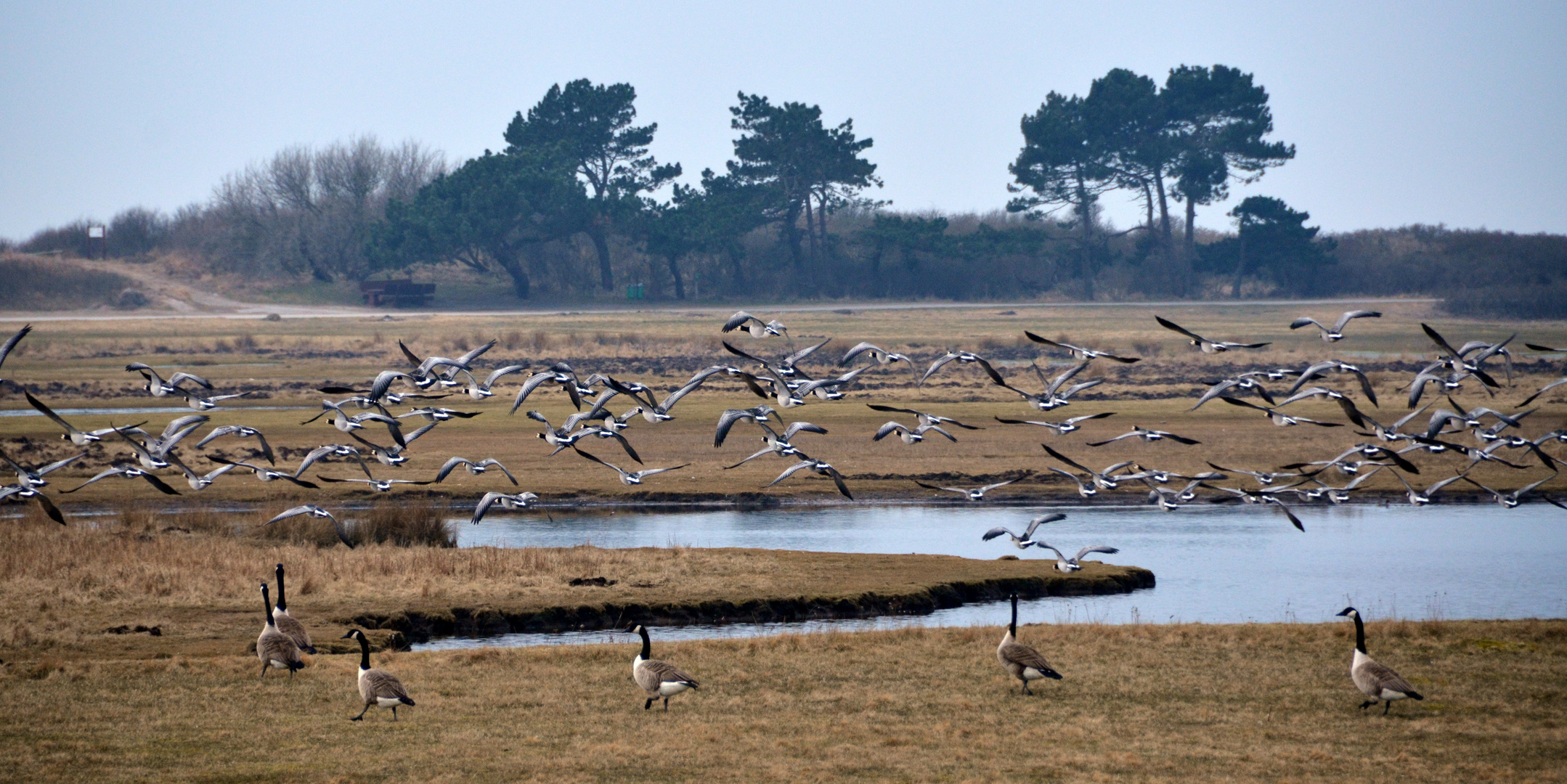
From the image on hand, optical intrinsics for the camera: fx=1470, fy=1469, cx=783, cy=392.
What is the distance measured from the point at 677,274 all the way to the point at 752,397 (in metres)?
54.4

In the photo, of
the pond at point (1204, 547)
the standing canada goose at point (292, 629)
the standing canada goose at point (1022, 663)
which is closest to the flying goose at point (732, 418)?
the pond at point (1204, 547)

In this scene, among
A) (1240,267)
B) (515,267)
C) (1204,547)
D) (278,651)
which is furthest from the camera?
(515,267)

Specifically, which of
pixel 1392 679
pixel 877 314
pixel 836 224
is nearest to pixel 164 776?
pixel 1392 679

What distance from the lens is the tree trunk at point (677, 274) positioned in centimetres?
10669

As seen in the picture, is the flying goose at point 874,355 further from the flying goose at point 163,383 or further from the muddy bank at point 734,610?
the flying goose at point 163,383

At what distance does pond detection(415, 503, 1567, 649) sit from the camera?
24906mm

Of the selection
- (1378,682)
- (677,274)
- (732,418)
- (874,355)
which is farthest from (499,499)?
(677,274)

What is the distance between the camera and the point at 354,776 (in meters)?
13.1

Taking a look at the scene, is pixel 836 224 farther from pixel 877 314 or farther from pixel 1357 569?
pixel 1357 569

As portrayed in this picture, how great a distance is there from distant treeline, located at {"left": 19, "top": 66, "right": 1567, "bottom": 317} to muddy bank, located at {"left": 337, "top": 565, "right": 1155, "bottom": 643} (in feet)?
254

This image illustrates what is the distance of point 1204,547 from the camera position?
31.7 meters

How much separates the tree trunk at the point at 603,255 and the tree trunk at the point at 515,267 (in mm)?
5637

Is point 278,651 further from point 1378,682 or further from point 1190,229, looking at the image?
point 1190,229

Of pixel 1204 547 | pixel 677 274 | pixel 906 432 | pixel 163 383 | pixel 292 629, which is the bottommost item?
pixel 1204 547
